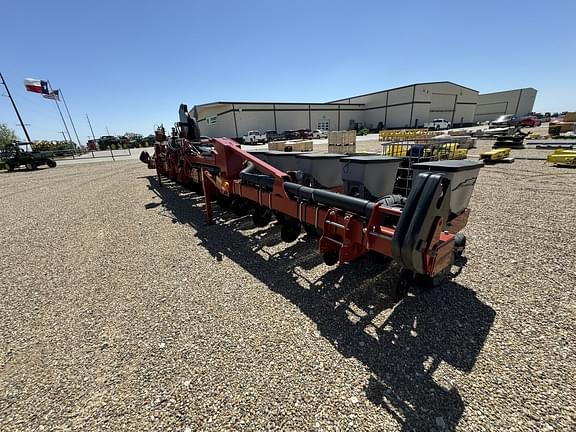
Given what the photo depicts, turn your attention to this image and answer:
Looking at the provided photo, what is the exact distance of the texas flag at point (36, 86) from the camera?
103 ft

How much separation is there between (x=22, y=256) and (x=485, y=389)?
668 centimetres

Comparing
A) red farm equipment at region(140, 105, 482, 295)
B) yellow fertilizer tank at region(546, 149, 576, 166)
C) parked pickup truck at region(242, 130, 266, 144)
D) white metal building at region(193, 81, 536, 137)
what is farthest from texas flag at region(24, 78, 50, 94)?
yellow fertilizer tank at region(546, 149, 576, 166)

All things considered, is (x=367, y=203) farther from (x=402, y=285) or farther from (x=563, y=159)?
(x=563, y=159)

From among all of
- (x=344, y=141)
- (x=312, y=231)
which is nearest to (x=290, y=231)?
(x=312, y=231)

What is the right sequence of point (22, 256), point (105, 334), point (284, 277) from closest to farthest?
point (105, 334) → point (284, 277) → point (22, 256)

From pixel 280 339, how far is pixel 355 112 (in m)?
56.1

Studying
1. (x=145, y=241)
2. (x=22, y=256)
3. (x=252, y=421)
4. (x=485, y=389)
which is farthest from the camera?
(x=145, y=241)

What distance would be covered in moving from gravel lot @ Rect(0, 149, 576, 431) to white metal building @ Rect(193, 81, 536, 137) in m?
38.0

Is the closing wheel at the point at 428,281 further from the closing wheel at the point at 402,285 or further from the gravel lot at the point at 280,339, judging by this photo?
the closing wheel at the point at 402,285

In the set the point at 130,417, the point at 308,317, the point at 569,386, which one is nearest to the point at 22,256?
the point at 130,417

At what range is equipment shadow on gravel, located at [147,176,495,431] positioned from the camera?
1.88m

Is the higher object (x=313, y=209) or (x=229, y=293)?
(x=313, y=209)

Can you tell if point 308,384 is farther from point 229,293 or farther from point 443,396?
point 229,293

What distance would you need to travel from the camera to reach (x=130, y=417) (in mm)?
1844
